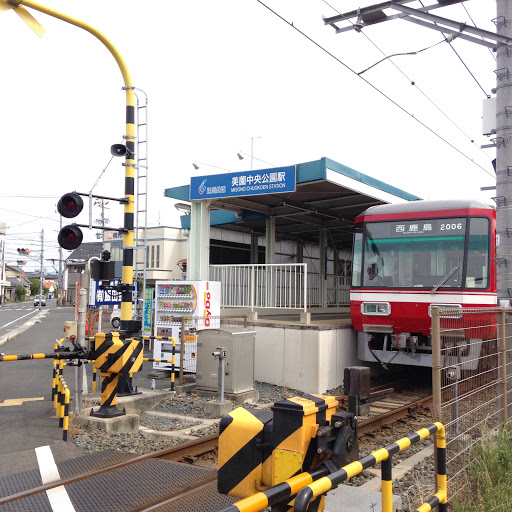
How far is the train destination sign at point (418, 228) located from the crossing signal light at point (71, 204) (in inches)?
262

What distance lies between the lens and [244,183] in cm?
1342

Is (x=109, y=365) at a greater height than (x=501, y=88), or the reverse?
(x=501, y=88)

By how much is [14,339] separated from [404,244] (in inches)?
745

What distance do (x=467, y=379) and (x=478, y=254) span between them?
587 centimetres

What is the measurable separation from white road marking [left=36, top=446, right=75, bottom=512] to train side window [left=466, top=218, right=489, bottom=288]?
8.18m

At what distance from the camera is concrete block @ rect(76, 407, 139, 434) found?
25.1 feet

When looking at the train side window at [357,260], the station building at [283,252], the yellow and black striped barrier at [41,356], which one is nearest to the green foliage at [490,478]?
the yellow and black striped barrier at [41,356]

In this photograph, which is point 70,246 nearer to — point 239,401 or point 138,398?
point 138,398

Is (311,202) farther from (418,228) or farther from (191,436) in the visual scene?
(191,436)

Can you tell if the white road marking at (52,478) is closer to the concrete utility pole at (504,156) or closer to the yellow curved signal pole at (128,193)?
the yellow curved signal pole at (128,193)

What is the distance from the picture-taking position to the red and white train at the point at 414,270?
10.8 metres

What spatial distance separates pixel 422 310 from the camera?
1108cm

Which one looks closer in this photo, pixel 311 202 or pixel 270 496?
pixel 270 496

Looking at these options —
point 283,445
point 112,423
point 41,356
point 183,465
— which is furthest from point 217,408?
point 283,445
